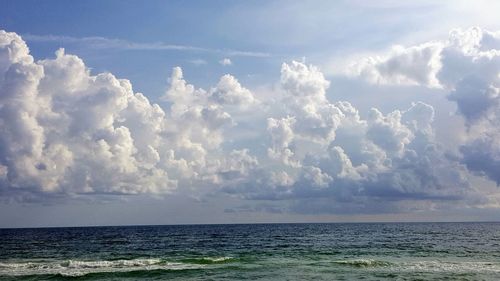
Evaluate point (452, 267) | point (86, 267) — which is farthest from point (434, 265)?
point (86, 267)

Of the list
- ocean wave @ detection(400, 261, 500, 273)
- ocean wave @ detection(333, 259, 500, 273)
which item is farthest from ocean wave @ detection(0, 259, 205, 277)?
ocean wave @ detection(400, 261, 500, 273)

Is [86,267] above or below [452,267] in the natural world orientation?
above

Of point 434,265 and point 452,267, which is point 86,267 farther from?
point 452,267

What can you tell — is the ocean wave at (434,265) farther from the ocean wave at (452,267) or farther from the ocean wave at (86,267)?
the ocean wave at (86,267)

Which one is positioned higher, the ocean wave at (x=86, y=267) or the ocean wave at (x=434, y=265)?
the ocean wave at (x=86, y=267)

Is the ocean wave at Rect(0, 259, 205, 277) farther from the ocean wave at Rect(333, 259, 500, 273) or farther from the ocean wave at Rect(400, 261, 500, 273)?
the ocean wave at Rect(400, 261, 500, 273)

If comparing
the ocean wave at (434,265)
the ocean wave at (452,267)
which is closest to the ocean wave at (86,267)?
the ocean wave at (434,265)

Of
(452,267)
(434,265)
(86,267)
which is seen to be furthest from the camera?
(86,267)

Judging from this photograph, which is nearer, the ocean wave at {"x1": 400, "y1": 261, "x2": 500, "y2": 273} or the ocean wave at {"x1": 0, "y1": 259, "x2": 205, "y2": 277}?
the ocean wave at {"x1": 400, "y1": 261, "x2": 500, "y2": 273}

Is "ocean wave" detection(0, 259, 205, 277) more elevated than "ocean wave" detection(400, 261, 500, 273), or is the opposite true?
"ocean wave" detection(0, 259, 205, 277)

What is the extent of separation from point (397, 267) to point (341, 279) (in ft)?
32.0

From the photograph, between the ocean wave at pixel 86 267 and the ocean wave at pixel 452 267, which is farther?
the ocean wave at pixel 86 267

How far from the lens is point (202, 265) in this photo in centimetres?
4781

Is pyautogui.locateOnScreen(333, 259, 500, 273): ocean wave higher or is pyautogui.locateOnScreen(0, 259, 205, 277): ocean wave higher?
pyautogui.locateOnScreen(0, 259, 205, 277): ocean wave
